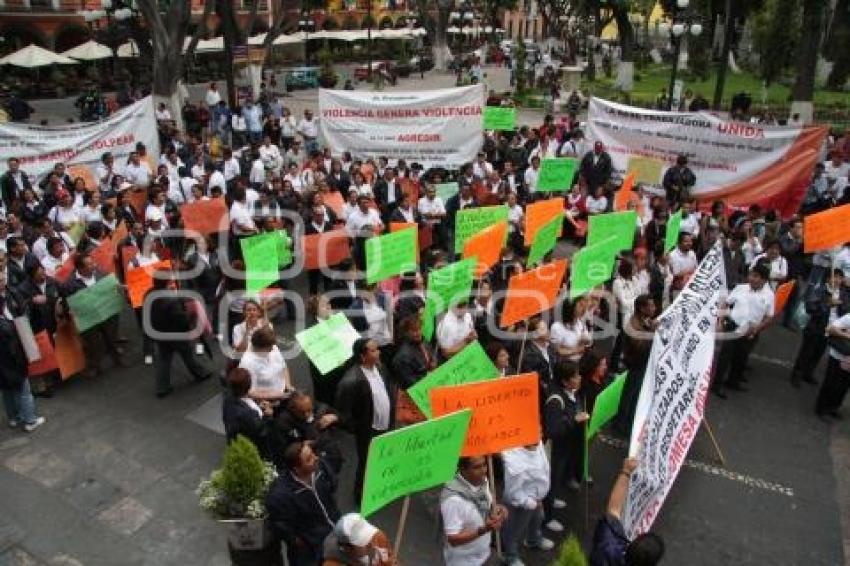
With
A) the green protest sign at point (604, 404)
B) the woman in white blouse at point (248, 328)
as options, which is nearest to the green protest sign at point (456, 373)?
the green protest sign at point (604, 404)

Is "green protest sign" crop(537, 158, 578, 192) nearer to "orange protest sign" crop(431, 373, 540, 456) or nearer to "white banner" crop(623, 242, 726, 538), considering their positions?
"white banner" crop(623, 242, 726, 538)

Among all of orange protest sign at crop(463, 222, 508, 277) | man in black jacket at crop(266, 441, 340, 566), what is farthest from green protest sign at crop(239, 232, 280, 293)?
man in black jacket at crop(266, 441, 340, 566)

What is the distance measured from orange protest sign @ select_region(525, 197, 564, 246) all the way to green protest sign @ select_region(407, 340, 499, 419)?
4753 millimetres

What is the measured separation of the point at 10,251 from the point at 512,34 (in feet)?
311

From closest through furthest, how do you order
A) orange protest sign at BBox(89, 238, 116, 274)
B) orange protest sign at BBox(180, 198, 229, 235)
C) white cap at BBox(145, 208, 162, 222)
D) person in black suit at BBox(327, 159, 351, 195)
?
1. orange protest sign at BBox(89, 238, 116, 274)
2. white cap at BBox(145, 208, 162, 222)
3. orange protest sign at BBox(180, 198, 229, 235)
4. person in black suit at BBox(327, 159, 351, 195)

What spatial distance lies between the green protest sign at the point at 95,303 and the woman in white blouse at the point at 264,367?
3.17 meters

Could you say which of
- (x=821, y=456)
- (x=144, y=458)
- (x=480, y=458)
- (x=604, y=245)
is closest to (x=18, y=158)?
(x=144, y=458)

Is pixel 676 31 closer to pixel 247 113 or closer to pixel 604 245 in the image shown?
pixel 247 113

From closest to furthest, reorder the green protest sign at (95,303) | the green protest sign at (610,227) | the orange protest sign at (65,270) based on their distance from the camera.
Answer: the green protest sign at (95,303) < the orange protest sign at (65,270) < the green protest sign at (610,227)

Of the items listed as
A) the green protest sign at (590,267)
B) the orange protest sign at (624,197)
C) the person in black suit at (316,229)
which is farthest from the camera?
the orange protest sign at (624,197)

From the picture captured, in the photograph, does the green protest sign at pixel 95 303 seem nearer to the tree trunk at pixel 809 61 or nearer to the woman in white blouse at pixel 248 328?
the woman in white blouse at pixel 248 328

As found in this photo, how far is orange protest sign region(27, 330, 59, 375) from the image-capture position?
338 inches

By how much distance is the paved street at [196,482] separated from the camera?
6.26 metres

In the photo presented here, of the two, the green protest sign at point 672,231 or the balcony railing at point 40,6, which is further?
the balcony railing at point 40,6
